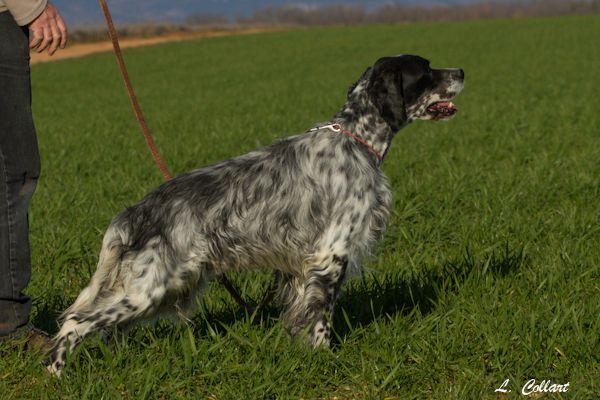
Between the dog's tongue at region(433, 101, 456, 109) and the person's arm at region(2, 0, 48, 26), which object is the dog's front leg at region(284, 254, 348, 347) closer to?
the dog's tongue at region(433, 101, 456, 109)

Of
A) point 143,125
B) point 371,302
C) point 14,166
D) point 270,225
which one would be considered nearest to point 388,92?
point 270,225

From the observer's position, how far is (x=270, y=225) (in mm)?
4355

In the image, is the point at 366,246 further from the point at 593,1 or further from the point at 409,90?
the point at 593,1

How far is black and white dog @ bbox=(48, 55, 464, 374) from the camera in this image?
4113 millimetres

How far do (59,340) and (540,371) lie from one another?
2585mm

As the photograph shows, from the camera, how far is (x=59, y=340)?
4055 mm

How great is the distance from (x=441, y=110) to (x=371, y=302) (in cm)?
131

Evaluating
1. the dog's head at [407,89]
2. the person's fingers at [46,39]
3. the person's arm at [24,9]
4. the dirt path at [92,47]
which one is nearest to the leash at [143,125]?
the person's fingers at [46,39]

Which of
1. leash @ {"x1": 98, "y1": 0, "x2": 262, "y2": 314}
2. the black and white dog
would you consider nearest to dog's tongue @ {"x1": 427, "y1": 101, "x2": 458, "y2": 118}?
the black and white dog

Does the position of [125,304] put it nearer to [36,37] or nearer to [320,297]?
[320,297]

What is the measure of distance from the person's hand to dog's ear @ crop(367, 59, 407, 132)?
185cm

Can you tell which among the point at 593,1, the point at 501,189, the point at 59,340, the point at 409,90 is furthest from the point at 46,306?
the point at 593,1

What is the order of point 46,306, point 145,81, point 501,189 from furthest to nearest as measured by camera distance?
point 145,81
point 501,189
point 46,306

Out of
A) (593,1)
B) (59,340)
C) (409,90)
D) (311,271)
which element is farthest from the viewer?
(593,1)
